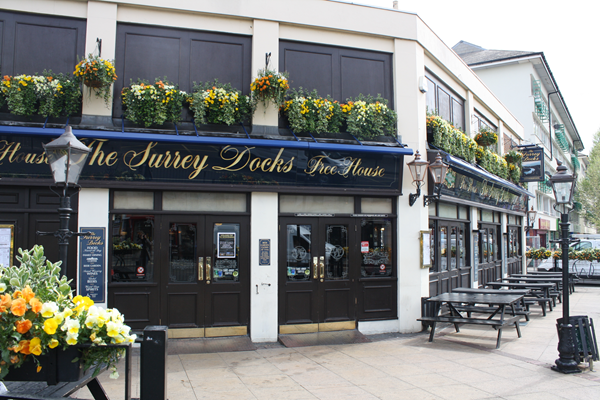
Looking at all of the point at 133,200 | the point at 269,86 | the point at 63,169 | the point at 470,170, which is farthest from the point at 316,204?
the point at 63,169

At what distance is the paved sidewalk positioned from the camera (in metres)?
5.87

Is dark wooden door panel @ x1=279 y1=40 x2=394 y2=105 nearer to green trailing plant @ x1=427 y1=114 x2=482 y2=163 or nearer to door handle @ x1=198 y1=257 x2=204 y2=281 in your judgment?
green trailing plant @ x1=427 y1=114 x2=482 y2=163

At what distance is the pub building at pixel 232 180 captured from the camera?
8180 mm

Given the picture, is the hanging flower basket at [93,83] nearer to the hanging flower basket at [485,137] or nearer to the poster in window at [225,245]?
the poster in window at [225,245]

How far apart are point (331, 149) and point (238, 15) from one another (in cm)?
325

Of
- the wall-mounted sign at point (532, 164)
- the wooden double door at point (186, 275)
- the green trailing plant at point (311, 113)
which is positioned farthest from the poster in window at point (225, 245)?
the wall-mounted sign at point (532, 164)

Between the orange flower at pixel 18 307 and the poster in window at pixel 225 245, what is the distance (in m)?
5.70

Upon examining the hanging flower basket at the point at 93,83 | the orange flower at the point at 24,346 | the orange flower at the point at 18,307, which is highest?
the hanging flower basket at the point at 93,83

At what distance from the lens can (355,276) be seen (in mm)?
9594

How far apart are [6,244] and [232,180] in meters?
4.07

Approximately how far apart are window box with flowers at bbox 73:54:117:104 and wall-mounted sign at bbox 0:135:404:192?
3.27 feet

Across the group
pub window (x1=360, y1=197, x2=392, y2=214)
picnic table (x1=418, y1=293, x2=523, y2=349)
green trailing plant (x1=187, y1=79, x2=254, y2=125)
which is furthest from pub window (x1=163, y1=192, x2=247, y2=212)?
picnic table (x1=418, y1=293, x2=523, y2=349)

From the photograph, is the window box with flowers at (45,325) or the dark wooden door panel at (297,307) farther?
the dark wooden door panel at (297,307)

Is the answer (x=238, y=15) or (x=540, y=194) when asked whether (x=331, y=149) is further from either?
A: (x=540, y=194)
